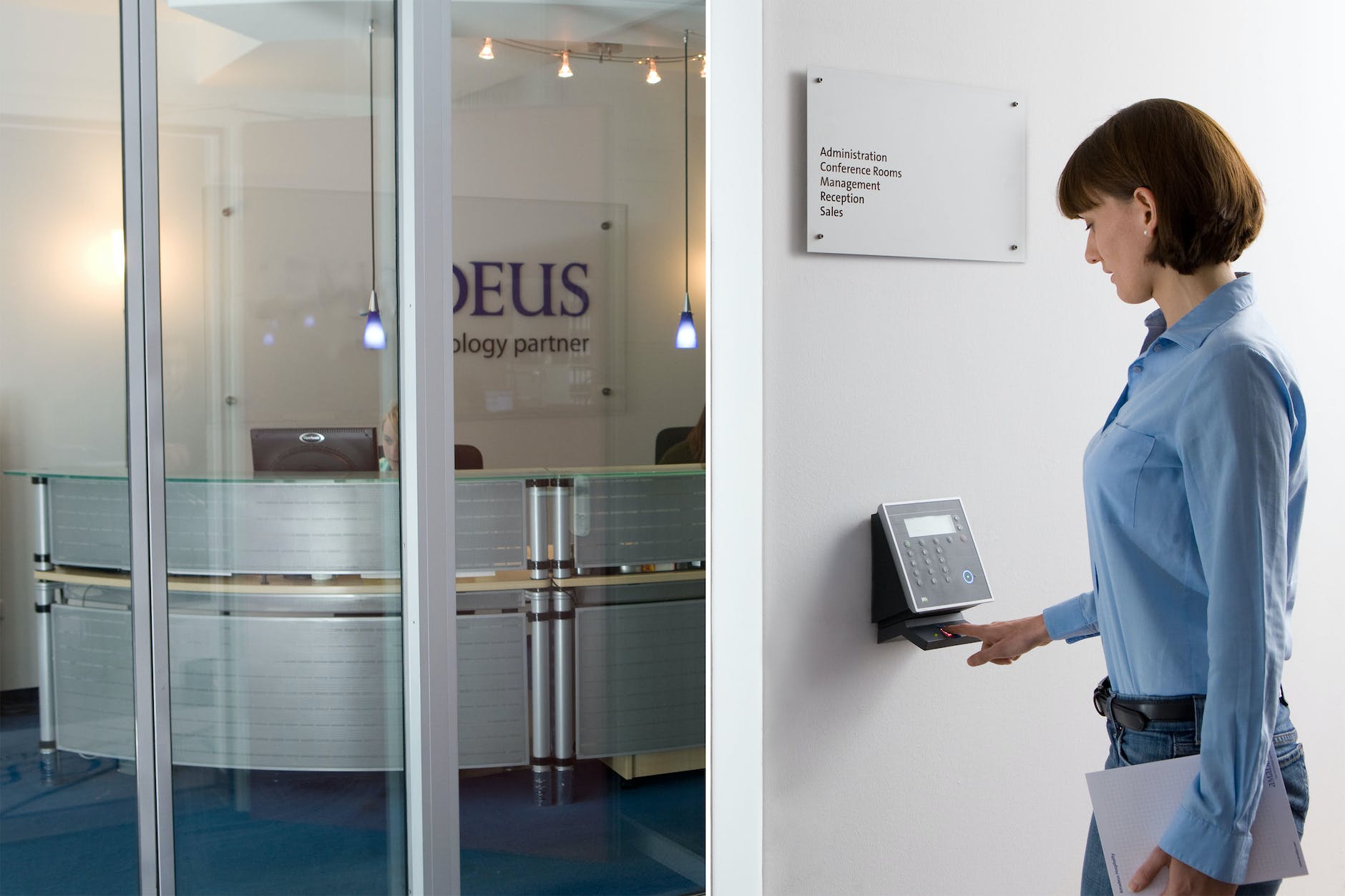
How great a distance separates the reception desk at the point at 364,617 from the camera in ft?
9.07

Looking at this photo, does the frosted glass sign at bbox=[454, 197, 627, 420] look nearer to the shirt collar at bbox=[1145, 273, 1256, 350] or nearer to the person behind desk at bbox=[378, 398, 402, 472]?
the person behind desk at bbox=[378, 398, 402, 472]

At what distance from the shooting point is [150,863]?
112 inches

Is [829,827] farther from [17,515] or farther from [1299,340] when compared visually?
[17,515]

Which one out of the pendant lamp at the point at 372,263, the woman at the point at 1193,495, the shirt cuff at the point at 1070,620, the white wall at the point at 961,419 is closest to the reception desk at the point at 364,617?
the pendant lamp at the point at 372,263

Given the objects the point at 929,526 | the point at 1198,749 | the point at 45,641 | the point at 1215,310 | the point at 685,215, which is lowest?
the point at 45,641

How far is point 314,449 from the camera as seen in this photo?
2.90 meters

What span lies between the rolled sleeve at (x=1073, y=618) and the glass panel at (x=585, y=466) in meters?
1.73

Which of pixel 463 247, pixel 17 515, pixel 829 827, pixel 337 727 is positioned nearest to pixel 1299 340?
pixel 829 827

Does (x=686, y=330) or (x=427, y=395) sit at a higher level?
(x=686, y=330)

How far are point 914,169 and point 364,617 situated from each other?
1.88 meters

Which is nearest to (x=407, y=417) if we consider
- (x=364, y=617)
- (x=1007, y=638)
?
(x=364, y=617)

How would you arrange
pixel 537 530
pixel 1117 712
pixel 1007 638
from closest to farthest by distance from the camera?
pixel 1117 712 < pixel 1007 638 < pixel 537 530

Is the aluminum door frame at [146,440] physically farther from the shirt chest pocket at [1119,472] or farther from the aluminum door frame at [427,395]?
the shirt chest pocket at [1119,472]

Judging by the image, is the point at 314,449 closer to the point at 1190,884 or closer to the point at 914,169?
the point at 914,169
